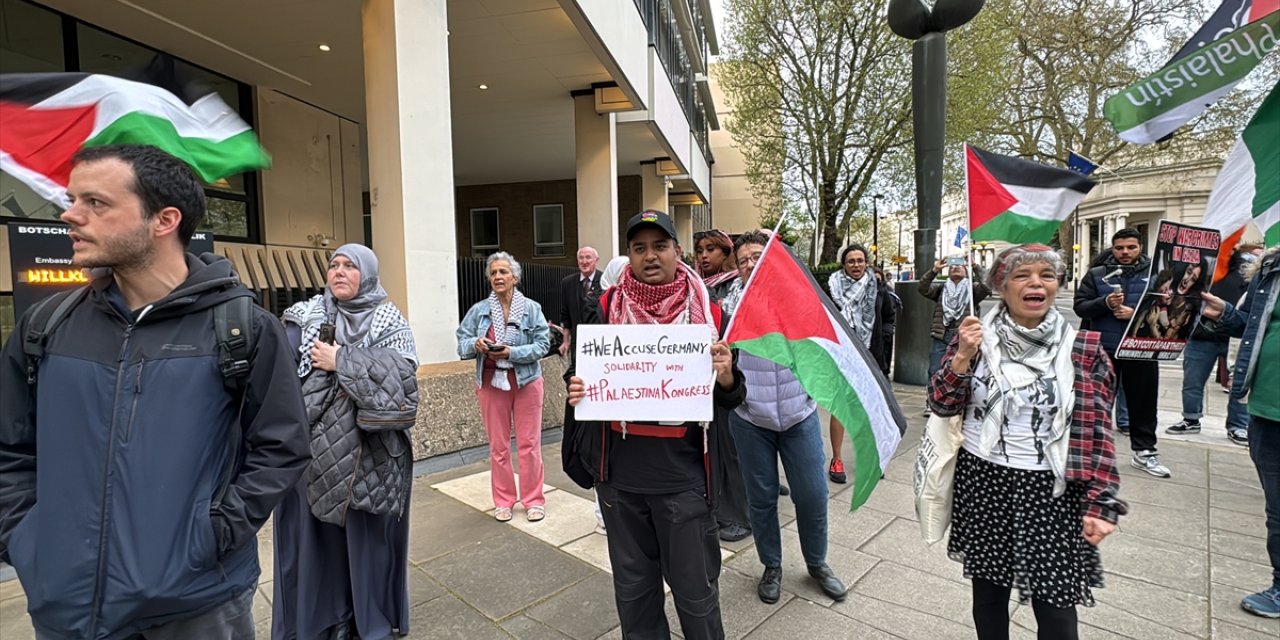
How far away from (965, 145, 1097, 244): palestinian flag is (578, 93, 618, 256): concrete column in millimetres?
8837

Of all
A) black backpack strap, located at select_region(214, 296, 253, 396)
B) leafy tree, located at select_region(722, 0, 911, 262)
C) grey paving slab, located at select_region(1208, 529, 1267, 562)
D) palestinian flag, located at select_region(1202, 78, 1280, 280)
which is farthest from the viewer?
leafy tree, located at select_region(722, 0, 911, 262)

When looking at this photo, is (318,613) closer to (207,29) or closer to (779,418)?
(779,418)

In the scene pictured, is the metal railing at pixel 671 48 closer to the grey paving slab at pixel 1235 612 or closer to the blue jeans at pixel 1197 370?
the blue jeans at pixel 1197 370

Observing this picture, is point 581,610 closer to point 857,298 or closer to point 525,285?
point 857,298

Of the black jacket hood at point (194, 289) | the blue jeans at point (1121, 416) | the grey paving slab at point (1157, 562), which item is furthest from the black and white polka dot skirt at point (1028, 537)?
the blue jeans at point (1121, 416)

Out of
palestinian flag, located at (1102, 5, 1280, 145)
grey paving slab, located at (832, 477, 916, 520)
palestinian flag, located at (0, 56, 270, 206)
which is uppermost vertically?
palestinian flag, located at (1102, 5, 1280, 145)

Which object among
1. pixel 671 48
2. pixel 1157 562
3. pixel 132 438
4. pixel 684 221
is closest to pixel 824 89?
pixel 671 48

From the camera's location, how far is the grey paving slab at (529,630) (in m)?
3.08

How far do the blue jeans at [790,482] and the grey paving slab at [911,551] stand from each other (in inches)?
29.3

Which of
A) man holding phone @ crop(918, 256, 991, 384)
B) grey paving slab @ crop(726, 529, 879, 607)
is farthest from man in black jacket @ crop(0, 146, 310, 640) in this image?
man holding phone @ crop(918, 256, 991, 384)

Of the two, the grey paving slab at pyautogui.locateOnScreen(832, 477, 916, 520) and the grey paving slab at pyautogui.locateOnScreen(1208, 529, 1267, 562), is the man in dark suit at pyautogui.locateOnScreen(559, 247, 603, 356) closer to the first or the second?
the grey paving slab at pyautogui.locateOnScreen(832, 477, 916, 520)

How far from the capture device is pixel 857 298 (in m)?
6.47

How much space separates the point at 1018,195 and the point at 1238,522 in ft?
12.8

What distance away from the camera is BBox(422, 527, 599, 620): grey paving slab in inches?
136
